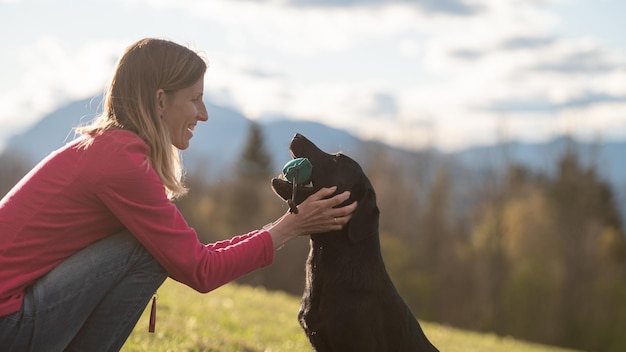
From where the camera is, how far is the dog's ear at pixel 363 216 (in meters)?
4.52

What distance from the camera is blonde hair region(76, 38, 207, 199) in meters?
3.93

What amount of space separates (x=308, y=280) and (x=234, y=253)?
0.83 m

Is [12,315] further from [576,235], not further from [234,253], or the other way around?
[576,235]

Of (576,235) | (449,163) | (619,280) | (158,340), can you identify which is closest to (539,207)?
(576,235)

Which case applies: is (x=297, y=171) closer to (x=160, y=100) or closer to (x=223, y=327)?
(x=160, y=100)

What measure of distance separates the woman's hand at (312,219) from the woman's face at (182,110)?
0.75 meters

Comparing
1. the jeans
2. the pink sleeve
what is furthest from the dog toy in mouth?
the jeans

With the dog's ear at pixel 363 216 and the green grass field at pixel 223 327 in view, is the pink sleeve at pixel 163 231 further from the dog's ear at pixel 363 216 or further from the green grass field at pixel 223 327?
the green grass field at pixel 223 327

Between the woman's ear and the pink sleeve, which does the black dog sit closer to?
the pink sleeve

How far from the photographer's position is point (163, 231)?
12.5ft

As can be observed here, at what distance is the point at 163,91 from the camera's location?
13.2 feet

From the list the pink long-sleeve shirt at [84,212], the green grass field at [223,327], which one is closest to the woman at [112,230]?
the pink long-sleeve shirt at [84,212]

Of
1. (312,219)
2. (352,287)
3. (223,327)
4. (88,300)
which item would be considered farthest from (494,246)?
(88,300)

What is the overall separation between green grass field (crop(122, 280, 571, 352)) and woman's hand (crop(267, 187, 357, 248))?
1897 millimetres
